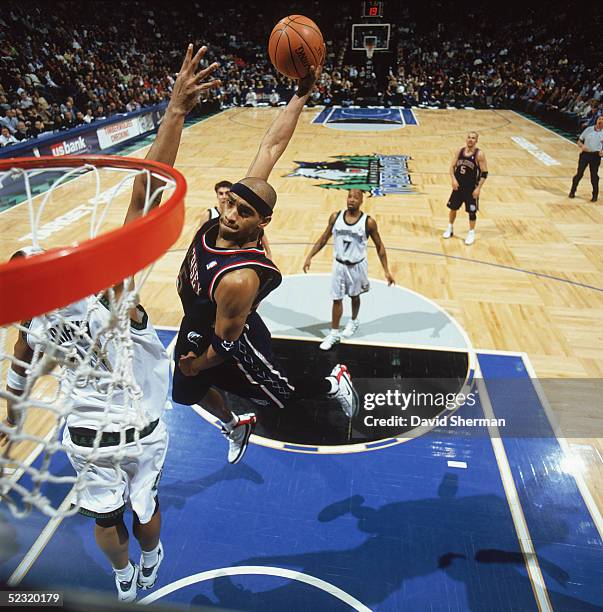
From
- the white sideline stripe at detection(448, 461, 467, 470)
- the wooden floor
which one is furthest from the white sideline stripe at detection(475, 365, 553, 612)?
the wooden floor

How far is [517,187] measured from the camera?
10281mm

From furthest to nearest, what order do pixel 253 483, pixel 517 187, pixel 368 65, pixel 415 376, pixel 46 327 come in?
pixel 368 65 < pixel 517 187 < pixel 415 376 < pixel 253 483 < pixel 46 327

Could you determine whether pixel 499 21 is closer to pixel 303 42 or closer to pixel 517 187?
pixel 517 187

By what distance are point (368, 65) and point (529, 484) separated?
2600 cm

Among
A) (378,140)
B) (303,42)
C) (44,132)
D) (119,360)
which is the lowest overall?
(378,140)

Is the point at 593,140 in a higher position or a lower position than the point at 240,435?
higher

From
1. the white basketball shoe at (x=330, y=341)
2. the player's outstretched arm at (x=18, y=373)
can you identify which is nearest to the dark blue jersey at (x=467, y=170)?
the white basketball shoe at (x=330, y=341)

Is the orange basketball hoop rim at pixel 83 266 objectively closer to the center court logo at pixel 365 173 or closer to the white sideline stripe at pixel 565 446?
the white sideline stripe at pixel 565 446

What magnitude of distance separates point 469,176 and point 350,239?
3275 mm

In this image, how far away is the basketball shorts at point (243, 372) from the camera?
2936 millimetres

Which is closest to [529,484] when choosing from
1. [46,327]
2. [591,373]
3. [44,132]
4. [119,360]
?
[591,373]

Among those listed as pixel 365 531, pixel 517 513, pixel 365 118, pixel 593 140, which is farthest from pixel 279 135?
pixel 365 118

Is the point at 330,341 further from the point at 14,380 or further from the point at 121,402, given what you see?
the point at 14,380

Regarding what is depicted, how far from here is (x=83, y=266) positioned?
4.09 ft
